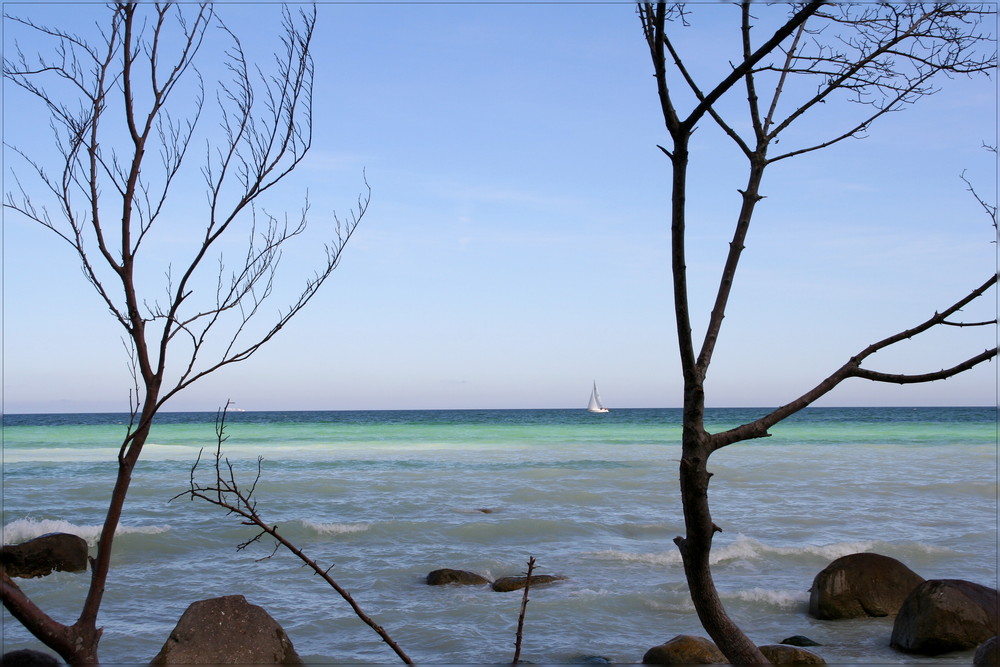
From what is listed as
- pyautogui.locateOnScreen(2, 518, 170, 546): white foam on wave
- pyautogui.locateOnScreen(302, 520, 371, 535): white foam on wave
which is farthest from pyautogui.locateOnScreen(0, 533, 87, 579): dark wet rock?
pyautogui.locateOnScreen(302, 520, 371, 535): white foam on wave

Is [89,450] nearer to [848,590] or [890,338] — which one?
[848,590]

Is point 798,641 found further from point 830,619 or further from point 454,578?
point 454,578

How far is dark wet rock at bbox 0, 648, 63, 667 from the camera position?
177 inches

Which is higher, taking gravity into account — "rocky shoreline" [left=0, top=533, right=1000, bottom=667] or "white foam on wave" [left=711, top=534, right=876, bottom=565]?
"rocky shoreline" [left=0, top=533, right=1000, bottom=667]

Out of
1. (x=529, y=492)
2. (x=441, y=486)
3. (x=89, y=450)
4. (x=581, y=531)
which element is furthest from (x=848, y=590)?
(x=89, y=450)

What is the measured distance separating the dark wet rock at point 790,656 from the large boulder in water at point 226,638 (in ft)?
10.5

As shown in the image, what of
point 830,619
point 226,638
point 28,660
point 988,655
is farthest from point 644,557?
point 28,660

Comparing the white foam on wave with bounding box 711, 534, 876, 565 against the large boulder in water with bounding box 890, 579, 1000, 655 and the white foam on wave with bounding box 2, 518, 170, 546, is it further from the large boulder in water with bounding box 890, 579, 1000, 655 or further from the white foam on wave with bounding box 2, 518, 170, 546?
the white foam on wave with bounding box 2, 518, 170, 546

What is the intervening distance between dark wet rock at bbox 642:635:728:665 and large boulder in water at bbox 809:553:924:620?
70.9 inches

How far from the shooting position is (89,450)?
28.0 metres

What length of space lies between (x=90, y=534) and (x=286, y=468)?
32.6ft

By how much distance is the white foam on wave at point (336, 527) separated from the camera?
11070 mm

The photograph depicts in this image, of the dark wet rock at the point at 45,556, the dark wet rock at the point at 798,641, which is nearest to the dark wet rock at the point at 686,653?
the dark wet rock at the point at 798,641

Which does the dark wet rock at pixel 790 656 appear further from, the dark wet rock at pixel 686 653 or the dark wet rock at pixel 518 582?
the dark wet rock at pixel 518 582
